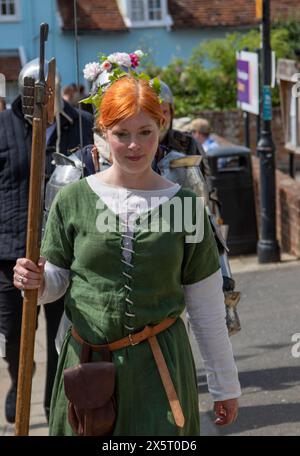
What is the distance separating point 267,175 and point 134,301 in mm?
7437

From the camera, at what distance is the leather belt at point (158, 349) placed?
3223 millimetres

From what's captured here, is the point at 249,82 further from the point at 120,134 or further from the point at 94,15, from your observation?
the point at 94,15

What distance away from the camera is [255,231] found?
11203mm

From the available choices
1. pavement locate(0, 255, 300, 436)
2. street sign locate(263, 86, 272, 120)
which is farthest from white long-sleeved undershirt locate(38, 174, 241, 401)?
street sign locate(263, 86, 272, 120)

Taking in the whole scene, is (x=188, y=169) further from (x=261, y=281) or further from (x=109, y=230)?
(x=261, y=281)

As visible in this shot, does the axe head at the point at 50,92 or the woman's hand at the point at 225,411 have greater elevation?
the axe head at the point at 50,92

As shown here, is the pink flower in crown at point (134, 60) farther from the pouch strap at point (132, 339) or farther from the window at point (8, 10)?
the window at point (8, 10)

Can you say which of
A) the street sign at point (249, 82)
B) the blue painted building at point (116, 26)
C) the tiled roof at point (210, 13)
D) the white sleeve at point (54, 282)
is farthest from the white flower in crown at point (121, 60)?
the tiled roof at point (210, 13)

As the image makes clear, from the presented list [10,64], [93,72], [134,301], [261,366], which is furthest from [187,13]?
[134,301]

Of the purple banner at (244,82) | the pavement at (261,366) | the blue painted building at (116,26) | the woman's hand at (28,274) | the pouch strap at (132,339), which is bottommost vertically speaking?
the blue painted building at (116,26)

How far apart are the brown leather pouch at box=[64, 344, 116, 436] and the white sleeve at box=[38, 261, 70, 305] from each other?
0.90ft

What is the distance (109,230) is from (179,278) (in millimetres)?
270

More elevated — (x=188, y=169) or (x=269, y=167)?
(x=188, y=169)

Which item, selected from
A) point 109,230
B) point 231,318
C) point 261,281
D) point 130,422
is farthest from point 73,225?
point 261,281
